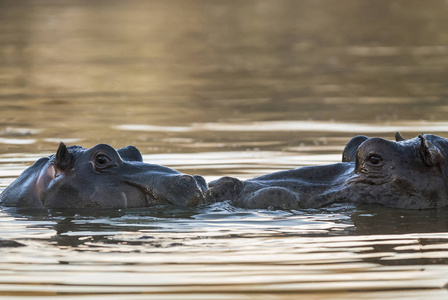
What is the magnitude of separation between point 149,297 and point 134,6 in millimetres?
58647

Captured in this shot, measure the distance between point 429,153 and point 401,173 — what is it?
298 millimetres

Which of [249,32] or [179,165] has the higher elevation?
[249,32]

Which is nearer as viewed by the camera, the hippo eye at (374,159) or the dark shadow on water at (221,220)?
the dark shadow on water at (221,220)

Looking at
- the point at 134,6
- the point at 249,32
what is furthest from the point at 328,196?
the point at 134,6

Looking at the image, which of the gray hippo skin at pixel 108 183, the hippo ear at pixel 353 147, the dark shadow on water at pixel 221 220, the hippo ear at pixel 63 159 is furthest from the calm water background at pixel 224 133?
the hippo ear at pixel 353 147

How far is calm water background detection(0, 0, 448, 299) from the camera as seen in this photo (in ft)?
22.6

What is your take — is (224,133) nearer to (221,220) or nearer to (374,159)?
(221,220)

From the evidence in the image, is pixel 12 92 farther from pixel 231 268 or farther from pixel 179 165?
pixel 231 268

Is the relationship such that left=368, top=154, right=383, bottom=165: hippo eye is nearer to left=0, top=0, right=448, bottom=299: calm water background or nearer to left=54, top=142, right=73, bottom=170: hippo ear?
left=0, top=0, right=448, bottom=299: calm water background

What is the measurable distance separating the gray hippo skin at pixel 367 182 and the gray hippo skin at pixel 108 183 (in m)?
0.29

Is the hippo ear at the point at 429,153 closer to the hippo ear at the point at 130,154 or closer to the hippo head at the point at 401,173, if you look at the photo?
the hippo head at the point at 401,173

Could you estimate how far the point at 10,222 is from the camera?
8984mm

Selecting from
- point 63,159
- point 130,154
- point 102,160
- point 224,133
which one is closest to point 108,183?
point 102,160

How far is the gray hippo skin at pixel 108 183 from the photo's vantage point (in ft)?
29.9
